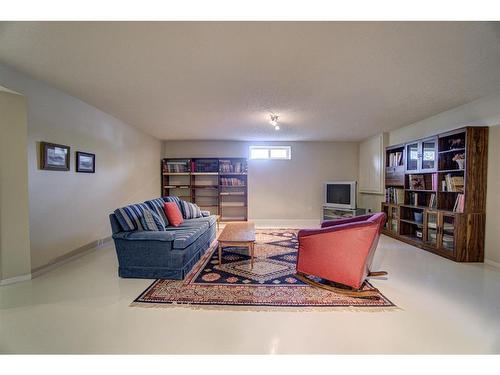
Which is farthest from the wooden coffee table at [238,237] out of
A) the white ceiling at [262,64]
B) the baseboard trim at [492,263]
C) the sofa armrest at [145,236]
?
the baseboard trim at [492,263]

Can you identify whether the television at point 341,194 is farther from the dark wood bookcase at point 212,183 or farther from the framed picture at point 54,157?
the framed picture at point 54,157

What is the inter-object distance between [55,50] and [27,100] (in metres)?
1.04

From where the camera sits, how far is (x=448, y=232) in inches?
138

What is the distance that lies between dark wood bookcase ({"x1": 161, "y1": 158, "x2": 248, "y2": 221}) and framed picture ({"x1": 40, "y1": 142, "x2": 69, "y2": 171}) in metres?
3.12

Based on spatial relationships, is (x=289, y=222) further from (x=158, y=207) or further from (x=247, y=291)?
(x=247, y=291)

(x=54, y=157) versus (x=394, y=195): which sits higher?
(x=54, y=157)

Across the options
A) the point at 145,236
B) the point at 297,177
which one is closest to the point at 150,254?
the point at 145,236

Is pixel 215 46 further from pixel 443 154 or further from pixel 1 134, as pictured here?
pixel 443 154

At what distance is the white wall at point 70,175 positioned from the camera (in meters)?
2.70

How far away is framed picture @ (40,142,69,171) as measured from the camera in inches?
110

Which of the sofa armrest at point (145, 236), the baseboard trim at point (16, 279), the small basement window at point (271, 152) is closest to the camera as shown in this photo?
the baseboard trim at point (16, 279)

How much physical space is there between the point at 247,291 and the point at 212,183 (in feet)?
13.9

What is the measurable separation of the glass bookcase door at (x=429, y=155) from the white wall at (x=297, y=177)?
2.42 metres
